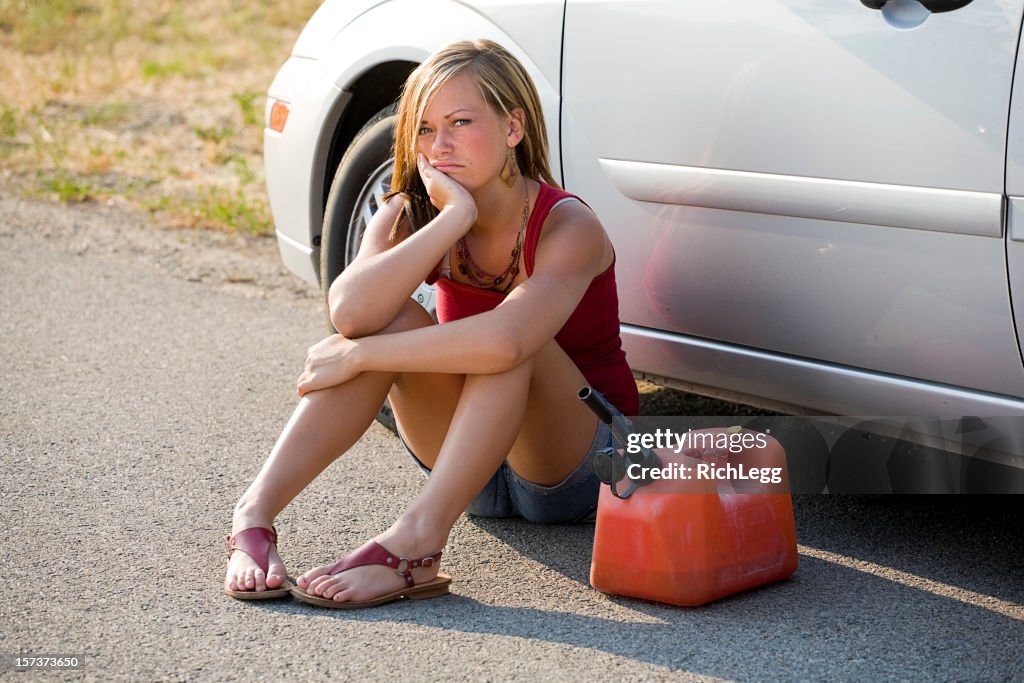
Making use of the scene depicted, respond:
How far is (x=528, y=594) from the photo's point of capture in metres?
2.61

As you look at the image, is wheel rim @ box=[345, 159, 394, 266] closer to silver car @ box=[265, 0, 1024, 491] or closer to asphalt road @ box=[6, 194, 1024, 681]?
silver car @ box=[265, 0, 1024, 491]

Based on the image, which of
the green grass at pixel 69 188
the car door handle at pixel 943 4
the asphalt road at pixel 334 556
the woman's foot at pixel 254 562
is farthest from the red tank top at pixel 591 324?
the green grass at pixel 69 188

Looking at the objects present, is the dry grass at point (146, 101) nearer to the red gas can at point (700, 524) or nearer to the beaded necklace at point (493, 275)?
the beaded necklace at point (493, 275)

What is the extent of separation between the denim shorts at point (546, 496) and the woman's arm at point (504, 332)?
1.13 feet

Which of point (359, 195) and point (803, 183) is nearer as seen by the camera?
point (803, 183)

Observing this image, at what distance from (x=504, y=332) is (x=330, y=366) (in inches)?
15.2

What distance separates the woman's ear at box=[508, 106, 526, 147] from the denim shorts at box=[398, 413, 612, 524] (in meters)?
0.66

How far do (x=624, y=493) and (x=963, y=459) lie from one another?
925mm

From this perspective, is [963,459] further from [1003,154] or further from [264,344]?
[264,344]

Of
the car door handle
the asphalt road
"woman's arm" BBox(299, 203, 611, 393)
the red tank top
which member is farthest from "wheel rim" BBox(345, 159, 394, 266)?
the car door handle

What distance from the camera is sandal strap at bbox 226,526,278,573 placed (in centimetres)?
255

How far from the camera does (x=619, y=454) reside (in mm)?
2477

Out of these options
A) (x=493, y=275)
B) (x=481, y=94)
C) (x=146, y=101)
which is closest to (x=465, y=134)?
(x=481, y=94)

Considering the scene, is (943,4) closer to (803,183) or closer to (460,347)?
(803,183)
